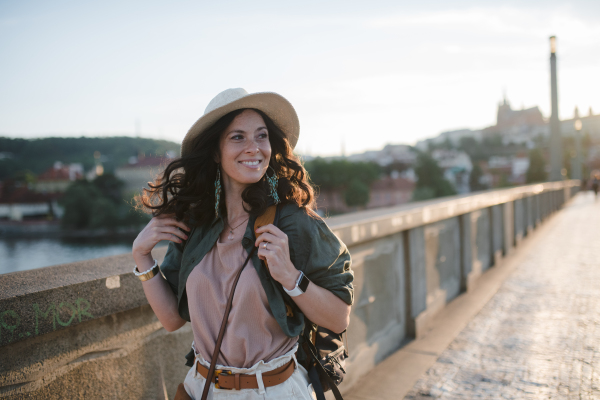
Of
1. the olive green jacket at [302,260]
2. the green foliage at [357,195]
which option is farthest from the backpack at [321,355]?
the green foliage at [357,195]

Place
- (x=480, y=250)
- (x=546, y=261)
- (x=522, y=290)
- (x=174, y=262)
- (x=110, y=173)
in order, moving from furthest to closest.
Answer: (x=110, y=173), (x=546, y=261), (x=480, y=250), (x=522, y=290), (x=174, y=262)

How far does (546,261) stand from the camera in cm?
789

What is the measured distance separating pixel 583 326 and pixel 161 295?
4.23 m

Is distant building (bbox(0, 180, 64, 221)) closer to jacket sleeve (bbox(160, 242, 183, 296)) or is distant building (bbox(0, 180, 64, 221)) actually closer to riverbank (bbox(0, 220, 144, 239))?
riverbank (bbox(0, 220, 144, 239))

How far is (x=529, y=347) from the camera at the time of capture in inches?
152

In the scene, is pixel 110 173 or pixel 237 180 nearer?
pixel 237 180

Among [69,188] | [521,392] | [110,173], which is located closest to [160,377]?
[521,392]

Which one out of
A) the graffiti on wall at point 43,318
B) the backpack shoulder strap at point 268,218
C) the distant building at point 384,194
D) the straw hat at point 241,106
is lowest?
the distant building at point 384,194

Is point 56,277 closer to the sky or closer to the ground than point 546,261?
closer to the sky

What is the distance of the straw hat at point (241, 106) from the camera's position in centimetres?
159

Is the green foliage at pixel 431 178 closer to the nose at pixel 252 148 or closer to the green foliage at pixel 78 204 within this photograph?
the green foliage at pixel 78 204

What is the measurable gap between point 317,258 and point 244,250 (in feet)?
0.85

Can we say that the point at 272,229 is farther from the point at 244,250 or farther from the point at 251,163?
the point at 251,163

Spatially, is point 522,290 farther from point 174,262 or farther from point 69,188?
point 69,188
